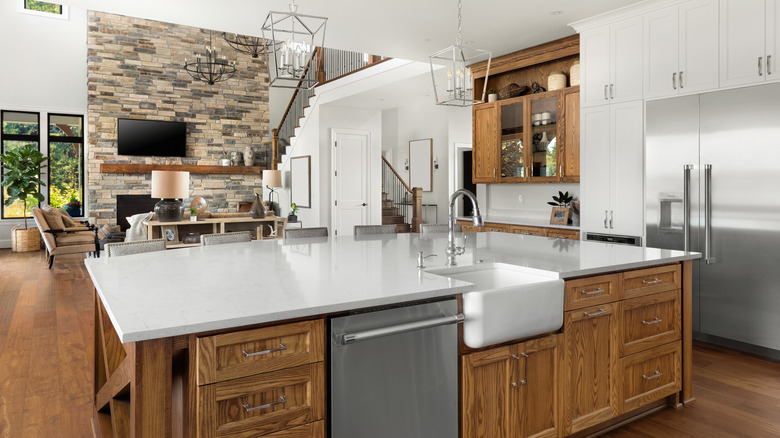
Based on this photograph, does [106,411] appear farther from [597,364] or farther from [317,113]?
[317,113]

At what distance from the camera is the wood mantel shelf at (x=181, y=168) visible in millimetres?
10047

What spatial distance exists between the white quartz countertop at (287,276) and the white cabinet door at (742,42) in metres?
1.82

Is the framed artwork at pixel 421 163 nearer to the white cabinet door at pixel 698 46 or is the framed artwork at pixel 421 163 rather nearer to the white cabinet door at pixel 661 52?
the white cabinet door at pixel 661 52

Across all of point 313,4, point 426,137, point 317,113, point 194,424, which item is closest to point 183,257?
point 194,424

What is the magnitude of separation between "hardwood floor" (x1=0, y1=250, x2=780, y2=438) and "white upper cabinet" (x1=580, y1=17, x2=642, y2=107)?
2.33 metres

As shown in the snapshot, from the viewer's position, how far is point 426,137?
38.0ft

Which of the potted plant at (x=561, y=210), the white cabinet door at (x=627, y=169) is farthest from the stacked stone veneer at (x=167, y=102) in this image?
the white cabinet door at (x=627, y=169)

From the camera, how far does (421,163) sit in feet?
38.4

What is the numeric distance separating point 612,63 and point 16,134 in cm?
1104

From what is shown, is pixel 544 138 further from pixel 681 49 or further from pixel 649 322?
pixel 649 322

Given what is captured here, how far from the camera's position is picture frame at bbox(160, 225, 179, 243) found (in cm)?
588

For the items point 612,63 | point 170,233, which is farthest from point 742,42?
point 170,233

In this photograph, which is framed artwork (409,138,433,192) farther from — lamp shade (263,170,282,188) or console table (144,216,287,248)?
console table (144,216,287,248)

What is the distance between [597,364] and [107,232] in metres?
8.46
